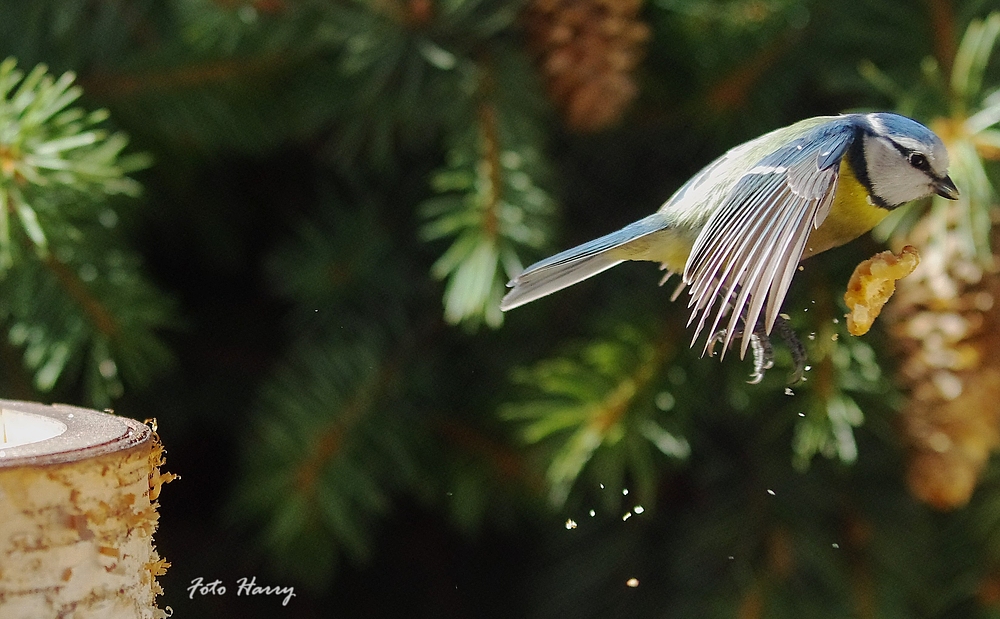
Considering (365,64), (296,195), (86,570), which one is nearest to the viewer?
(86,570)

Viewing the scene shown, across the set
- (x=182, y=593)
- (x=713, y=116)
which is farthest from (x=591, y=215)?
(x=182, y=593)

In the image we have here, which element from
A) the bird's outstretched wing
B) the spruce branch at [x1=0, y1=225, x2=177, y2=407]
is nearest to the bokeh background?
the spruce branch at [x1=0, y1=225, x2=177, y2=407]

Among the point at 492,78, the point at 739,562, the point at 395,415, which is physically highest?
the point at 492,78

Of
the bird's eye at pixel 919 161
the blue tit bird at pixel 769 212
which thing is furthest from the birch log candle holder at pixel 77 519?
the bird's eye at pixel 919 161

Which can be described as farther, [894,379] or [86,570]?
[894,379]

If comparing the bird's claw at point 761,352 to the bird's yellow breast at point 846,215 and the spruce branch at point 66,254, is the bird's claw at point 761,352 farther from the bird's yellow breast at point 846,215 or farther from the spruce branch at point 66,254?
the spruce branch at point 66,254

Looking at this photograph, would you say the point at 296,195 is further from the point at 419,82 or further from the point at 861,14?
the point at 861,14
